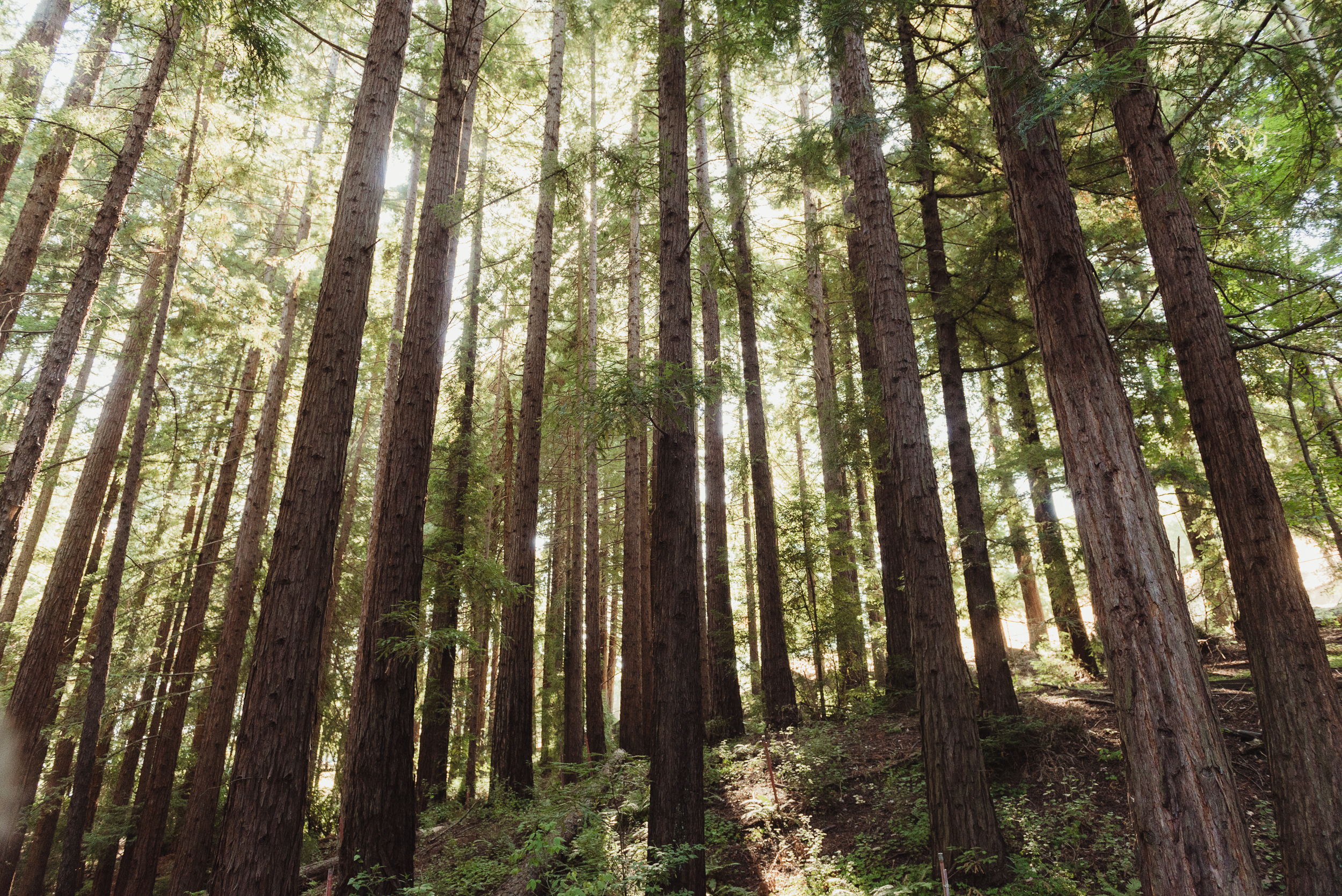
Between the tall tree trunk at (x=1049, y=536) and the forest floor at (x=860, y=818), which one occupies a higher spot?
the tall tree trunk at (x=1049, y=536)

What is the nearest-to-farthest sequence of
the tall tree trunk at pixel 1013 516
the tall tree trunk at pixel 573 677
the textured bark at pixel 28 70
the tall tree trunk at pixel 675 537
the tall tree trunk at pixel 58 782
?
1. the tall tree trunk at pixel 675 537
2. the textured bark at pixel 28 70
3. the tall tree trunk at pixel 1013 516
4. the tall tree trunk at pixel 58 782
5. the tall tree trunk at pixel 573 677

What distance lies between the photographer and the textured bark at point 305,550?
4.43 meters

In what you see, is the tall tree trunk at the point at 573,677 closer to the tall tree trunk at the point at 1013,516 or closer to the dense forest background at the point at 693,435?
the dense forest background at the point at 693,435

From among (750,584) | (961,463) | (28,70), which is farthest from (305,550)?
(750,584)

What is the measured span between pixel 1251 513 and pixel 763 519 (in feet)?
24.0

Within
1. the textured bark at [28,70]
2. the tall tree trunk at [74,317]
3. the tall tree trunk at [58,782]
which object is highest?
the textured bark at [28,70]

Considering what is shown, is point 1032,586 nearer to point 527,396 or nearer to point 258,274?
point 527,396

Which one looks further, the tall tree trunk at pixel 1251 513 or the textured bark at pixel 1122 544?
the tall tree trunk at pixel 1251 513

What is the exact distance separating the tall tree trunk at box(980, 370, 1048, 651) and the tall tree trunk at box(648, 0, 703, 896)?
6574mm

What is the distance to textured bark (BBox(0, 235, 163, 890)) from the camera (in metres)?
9.21

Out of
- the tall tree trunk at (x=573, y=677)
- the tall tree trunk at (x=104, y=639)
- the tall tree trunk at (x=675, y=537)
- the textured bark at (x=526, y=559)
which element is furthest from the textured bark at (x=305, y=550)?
the tall tree trunk at (x=573, y=677)

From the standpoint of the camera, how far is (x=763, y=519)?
1145cm

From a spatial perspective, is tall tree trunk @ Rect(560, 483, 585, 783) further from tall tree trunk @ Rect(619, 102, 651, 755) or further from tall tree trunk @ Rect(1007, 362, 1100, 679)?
tall tree trunk @ Rect(1007, 362, 1100, 679)

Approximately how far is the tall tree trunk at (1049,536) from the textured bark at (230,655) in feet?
45.2
